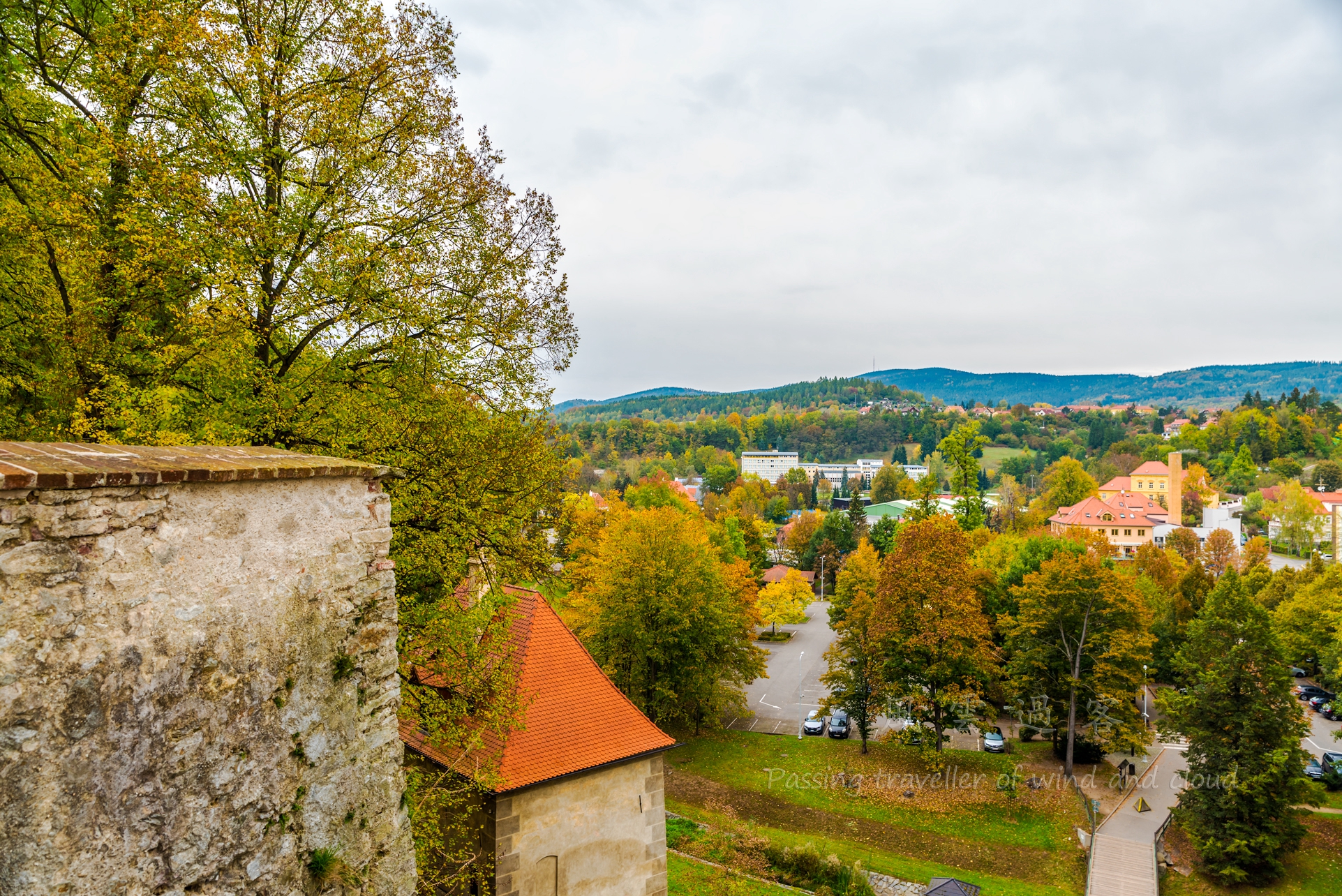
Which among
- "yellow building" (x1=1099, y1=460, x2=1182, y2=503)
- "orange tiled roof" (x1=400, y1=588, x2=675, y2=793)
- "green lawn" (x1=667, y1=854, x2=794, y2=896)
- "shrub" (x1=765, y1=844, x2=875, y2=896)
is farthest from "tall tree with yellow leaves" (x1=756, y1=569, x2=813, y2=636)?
"yellow building" (x1=1099, y1=460, x2=1182, y2=503)

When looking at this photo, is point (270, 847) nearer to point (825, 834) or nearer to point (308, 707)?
point (308, 707)

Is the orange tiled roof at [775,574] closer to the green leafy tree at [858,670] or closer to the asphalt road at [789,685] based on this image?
the asphalt road at [789,685]

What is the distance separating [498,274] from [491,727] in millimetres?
6319

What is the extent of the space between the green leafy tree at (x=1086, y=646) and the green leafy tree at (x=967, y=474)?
17530 mm

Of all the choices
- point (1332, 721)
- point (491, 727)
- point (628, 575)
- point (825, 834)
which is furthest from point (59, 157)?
point (1332, 721)

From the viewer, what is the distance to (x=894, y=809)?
21000 millimetres

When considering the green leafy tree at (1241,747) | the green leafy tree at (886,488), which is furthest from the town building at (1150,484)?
the green leafy tree at (1241,747)

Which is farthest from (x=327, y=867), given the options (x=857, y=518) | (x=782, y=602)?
(x=857, y=518)

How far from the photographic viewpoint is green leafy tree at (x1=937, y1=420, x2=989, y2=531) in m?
43.7

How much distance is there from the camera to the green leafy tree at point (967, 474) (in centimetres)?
4369

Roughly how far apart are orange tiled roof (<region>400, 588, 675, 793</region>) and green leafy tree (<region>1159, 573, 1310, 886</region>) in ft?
57.4

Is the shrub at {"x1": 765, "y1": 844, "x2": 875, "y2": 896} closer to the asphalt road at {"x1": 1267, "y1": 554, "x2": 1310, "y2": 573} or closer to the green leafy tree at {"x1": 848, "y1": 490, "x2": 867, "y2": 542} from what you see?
the green leafy tree at {"x1": 848, "y1": 490, "x2": 867, "y2": 542}

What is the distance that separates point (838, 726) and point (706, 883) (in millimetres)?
15000

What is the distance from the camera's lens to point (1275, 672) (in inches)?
762
